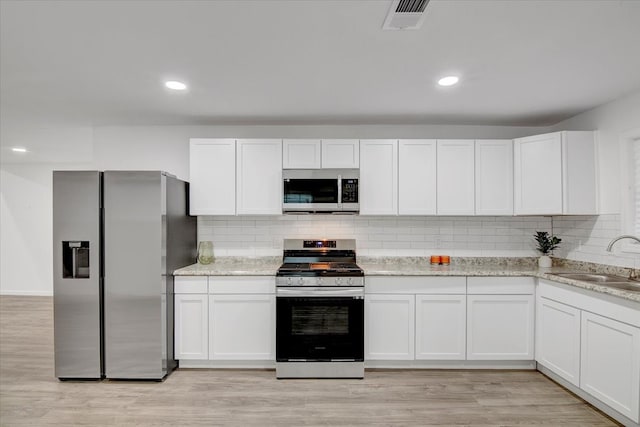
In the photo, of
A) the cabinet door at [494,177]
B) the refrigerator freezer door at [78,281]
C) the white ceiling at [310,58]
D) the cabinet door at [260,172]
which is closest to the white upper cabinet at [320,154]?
the cabinet door at [260,172]

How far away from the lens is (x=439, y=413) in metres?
2.65

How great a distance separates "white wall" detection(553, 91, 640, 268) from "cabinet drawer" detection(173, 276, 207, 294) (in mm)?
3755

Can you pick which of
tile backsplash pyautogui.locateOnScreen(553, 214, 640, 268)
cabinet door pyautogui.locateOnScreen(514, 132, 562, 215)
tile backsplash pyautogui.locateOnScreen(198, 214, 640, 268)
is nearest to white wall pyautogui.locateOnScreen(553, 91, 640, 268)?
tile backsplash pyautogui.locateOnScreen(553, 214, 640, 268)

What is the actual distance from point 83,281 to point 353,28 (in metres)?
3.04

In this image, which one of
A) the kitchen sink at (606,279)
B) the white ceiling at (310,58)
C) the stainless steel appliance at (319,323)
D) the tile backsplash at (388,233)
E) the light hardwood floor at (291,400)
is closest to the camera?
the white ceiling at (310,58)

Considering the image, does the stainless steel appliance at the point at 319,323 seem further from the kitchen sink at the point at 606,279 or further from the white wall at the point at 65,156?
the kitchen sink at the point at 606,279

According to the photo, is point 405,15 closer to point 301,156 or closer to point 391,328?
point 301,156

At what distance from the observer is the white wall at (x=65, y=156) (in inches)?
158

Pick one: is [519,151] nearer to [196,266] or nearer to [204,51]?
[204,51]

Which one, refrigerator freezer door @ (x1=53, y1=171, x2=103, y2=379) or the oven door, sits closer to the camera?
refrigerator freezer door @ (x1=53, y1=171, x2=103, y2=379)

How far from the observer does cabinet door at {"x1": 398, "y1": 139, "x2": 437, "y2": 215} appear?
→ 3.68 metres

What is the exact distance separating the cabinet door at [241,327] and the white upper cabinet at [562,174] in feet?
9.27

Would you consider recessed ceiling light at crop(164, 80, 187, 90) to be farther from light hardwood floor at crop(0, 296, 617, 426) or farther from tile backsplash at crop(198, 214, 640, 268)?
light hardwood floor at crop(0, 296, 617, 426)

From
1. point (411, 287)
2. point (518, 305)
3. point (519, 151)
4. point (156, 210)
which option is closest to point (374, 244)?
point (411, 287)
